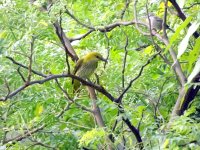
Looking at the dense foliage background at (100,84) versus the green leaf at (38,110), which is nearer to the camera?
the dense foliage background at (100,84)

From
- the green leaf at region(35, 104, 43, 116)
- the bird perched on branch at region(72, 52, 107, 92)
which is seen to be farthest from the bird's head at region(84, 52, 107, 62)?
the green leaf at region(35, 104, 43, 116)

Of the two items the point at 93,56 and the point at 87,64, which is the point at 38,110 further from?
the point at 93,56

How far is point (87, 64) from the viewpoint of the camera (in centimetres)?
270

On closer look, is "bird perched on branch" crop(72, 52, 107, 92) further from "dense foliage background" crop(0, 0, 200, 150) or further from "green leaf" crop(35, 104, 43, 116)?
"green leaf" crop(35, 104, 43, 116)

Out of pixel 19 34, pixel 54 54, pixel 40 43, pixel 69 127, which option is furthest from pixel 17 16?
pixel 69 127

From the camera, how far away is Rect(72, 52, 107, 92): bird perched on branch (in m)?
2.70

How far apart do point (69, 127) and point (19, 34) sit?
37.5 inches

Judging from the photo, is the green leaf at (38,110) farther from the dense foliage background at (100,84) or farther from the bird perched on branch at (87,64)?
the bird perched on branch at (87,64)

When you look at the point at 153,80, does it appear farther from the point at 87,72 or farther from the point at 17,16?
the point at 17,16

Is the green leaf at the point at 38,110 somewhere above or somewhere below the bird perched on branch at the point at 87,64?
below

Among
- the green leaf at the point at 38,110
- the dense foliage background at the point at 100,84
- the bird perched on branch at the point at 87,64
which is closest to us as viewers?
the dense foliage background at the point at 100,84

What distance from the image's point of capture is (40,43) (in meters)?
2.07

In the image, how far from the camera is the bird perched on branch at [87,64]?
270 cm

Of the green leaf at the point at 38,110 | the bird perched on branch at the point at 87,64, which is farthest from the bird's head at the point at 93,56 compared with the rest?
the green leaf at the point at 38,110
